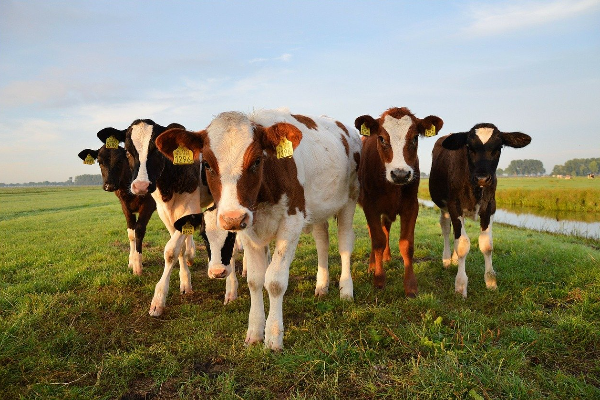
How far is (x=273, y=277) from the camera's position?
14.2 feet

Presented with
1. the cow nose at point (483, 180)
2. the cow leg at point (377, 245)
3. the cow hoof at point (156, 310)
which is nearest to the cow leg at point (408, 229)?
the cow leg at point (377, 245)

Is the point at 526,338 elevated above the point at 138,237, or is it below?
below

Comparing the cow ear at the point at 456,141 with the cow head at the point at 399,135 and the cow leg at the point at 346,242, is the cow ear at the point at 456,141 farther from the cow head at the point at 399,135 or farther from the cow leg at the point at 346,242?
the cow leg at the point at 346,242

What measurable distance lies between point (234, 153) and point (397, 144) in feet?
8.84

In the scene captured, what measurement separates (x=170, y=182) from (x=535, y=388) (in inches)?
208

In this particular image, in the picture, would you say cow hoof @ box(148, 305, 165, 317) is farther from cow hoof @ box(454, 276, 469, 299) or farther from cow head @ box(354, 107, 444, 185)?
cow hoof @ box(454, 276, 469, 299)

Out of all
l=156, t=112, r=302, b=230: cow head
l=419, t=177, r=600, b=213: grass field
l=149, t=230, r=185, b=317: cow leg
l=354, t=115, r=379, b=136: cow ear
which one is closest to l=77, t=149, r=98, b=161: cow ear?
l=149, t=230, r=185, b=317: cow leg

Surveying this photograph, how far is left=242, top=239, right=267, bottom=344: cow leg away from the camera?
4.45m

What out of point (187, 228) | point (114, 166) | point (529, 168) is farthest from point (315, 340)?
point (529, 168)

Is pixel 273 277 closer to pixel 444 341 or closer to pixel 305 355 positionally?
pixel 305 355

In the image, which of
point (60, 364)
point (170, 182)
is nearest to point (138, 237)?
point (170, 182)

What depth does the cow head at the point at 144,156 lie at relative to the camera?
5387 mm

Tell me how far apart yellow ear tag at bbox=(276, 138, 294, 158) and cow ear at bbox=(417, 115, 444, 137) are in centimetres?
267

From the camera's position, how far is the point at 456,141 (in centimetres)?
647
